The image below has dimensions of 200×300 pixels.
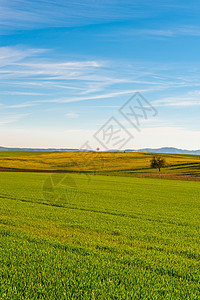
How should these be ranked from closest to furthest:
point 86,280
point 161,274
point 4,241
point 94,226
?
1. point 86,280
2. point 161,274
3. point 4,241
4. point 94,226

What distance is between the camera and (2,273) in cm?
619

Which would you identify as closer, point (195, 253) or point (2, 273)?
point (2, 273)

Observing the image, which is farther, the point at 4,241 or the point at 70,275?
the point at 4,241

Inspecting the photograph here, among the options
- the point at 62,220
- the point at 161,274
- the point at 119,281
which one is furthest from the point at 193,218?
the point at 119,281

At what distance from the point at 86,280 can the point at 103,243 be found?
2913mm

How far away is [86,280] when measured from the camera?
5891mm

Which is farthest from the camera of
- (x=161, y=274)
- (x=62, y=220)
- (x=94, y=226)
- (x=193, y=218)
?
(x=193, y=218)

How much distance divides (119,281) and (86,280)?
77 cm

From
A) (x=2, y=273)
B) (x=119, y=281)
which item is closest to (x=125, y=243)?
(x=119, y=281)

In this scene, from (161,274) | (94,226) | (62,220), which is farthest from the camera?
(62,220)

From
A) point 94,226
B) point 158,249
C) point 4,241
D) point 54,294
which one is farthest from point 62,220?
point 54,294

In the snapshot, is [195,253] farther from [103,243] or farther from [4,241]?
[4,241]

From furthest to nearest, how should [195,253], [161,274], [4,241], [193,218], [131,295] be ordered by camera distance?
1. [193,218]
2. [4,241]
3. [195,253]
4. [161,274]
5. [131,295]

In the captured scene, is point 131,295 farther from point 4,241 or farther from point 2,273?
point 4,241
